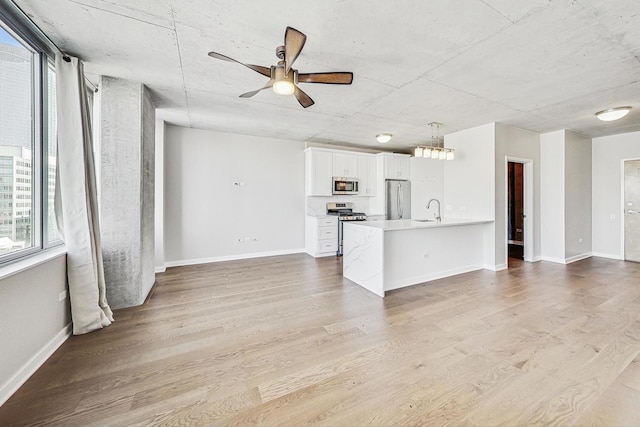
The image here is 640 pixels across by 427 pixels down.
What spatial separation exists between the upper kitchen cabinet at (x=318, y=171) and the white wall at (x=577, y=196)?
4.77 metres

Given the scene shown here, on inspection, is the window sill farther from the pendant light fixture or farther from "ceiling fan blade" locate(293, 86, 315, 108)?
the pendant light fixture

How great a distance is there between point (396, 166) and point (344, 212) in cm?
188

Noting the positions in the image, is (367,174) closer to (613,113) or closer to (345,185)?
(345,185)

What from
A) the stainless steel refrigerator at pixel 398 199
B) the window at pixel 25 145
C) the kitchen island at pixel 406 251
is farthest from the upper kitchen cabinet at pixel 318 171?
the window at pixel 25 145

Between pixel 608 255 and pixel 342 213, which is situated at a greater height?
pixel 342 213

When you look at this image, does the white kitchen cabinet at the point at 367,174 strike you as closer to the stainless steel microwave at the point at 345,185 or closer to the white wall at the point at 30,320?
the stainless steel microwave at the point at 345,185

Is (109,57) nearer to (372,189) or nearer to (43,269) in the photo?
(43,269)

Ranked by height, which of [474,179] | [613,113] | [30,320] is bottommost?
[30,320]

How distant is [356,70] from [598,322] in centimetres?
366

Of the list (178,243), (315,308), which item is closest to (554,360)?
(315,308)

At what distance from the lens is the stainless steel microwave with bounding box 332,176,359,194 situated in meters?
6.11

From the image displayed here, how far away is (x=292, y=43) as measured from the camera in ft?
6.19

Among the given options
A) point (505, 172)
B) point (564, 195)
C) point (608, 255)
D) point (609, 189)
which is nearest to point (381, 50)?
point (505, 172)

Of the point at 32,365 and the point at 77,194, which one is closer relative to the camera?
the point at 32,365
